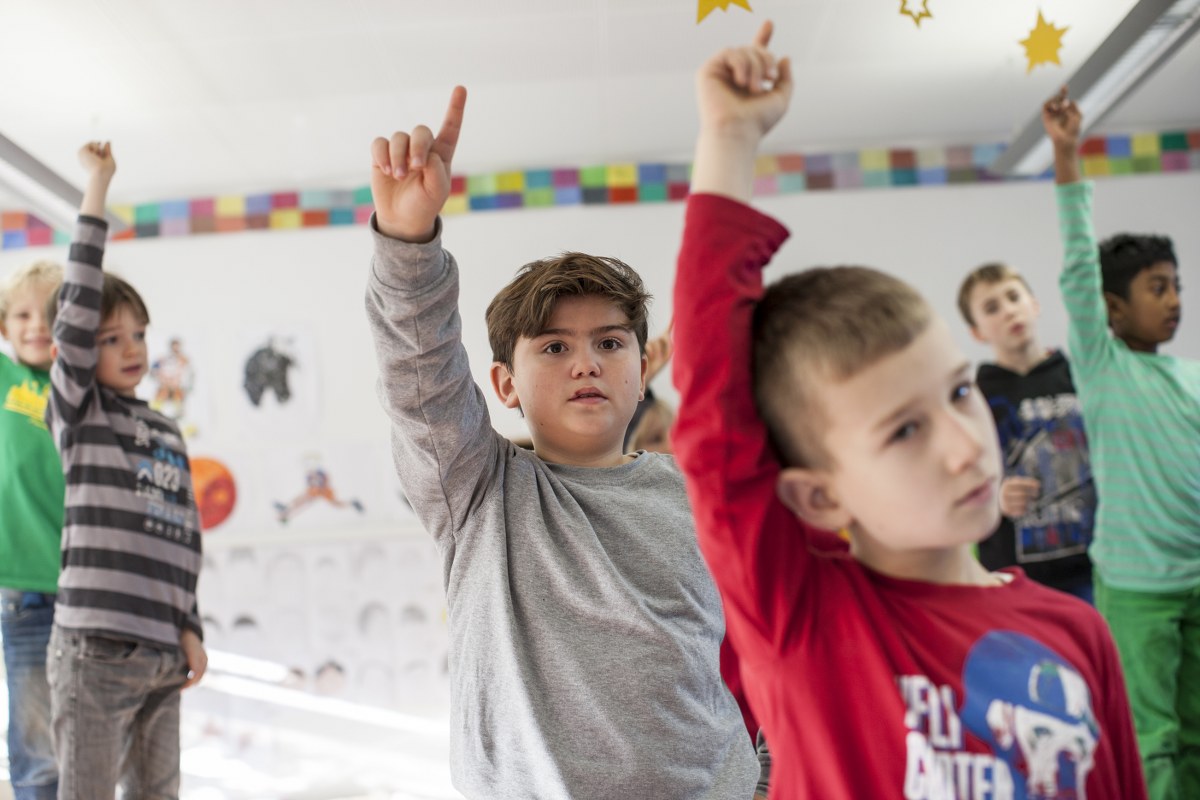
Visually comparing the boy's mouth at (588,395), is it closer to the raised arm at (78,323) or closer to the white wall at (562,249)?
the raised arm at (78,323)

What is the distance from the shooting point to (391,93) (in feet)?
10.3

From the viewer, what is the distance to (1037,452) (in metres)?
2.66

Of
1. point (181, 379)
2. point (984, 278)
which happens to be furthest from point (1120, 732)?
point (181, 379)

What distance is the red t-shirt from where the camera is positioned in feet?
2.16

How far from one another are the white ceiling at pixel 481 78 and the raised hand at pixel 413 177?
1876mm

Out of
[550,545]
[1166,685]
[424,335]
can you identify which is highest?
[424,335]

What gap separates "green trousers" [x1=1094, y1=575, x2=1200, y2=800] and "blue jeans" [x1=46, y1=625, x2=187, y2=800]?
6.40ft

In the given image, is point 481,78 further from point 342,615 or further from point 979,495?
point 979,495

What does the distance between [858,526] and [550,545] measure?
1.42 ft

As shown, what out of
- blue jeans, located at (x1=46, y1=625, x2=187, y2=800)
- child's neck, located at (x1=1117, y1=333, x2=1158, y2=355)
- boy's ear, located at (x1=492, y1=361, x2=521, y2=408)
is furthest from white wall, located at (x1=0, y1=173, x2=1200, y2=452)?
boy's ear, located at (x1=492, y1=361, x2=521, y2=408)

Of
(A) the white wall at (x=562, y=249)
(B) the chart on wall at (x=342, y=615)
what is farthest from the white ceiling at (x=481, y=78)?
(B) the chart on wall at (x=342, y=615)

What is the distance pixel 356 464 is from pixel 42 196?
1301 millimetres

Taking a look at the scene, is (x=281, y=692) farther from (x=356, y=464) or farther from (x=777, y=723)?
(x=777, y=723)

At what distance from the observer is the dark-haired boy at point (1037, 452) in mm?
2607
